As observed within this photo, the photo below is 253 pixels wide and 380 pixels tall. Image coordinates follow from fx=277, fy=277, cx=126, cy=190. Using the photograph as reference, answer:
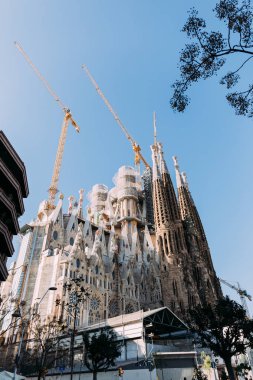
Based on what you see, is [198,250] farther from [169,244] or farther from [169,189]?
[169,189]

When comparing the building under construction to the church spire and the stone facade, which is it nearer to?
the church spire

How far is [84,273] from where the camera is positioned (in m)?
39.7

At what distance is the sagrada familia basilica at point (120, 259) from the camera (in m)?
37.8

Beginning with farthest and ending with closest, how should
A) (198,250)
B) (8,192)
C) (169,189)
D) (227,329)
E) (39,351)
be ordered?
1. (169,189)
2. (198,250)
3. (39,351)
4. (8,192)
5. (227,329)

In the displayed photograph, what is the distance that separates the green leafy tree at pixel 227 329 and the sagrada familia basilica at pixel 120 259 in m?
14.4

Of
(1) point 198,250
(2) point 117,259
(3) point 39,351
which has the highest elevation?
(1) point 198,250

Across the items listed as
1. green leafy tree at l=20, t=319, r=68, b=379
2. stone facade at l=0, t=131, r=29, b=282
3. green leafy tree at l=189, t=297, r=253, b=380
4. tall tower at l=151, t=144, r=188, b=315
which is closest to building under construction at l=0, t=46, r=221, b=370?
tall tower at l=151, t=144, r=188, b=315

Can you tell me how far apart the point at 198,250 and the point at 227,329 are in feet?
120

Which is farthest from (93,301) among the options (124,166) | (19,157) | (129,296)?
(124,166)

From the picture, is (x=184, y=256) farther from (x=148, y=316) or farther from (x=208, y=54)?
(x=208, y=54)

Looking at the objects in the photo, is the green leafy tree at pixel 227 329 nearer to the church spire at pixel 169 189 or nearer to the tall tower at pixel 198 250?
the tall tower at pixel 198 250

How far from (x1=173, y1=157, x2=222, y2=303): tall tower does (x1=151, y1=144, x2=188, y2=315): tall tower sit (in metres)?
3.24

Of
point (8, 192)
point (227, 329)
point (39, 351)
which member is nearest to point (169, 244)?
point (39, 351)

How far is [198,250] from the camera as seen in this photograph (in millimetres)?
55594
